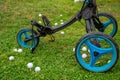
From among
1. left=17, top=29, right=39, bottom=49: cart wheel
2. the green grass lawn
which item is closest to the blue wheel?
the green grass lawn

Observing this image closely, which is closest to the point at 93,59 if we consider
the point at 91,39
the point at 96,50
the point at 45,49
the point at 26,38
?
the point at 96,50

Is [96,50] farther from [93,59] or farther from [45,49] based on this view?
[45,49]

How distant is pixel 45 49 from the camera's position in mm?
5027

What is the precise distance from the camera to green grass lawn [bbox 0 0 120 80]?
4156 millimetres

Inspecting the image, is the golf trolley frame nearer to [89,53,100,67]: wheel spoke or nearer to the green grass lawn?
[89,53,100,67]: wheel spoke

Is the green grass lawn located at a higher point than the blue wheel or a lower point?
lower

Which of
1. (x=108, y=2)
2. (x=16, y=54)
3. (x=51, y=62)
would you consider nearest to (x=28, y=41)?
(x=16, y=54)

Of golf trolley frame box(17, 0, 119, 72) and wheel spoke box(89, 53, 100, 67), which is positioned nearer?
golf trolley frame box(17, 0, 119, 72)

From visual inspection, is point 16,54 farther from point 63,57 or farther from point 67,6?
point 67,6

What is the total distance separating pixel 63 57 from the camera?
4.73 m

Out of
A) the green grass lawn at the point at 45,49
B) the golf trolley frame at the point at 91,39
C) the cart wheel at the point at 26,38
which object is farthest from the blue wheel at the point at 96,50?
the cart wheel at the point at 26,38

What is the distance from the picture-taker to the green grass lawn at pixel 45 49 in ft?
13.6

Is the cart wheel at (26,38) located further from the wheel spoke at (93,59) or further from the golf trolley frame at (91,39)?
the wheel spoke at (93,59)

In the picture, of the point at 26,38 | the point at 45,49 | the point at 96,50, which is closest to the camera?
the point at 96,50
